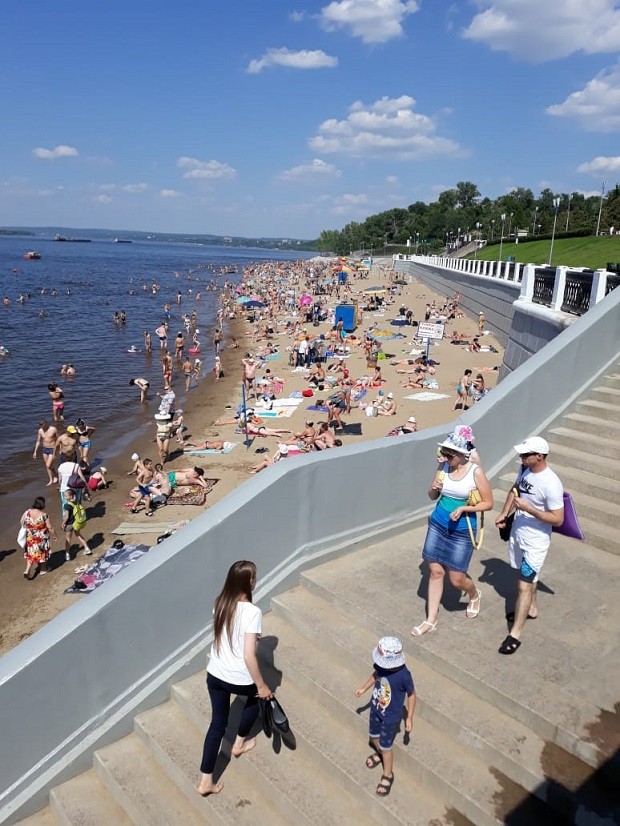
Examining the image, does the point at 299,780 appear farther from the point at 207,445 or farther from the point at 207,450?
the point at 207,445

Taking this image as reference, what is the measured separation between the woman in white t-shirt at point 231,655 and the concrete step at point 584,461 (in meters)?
4.15

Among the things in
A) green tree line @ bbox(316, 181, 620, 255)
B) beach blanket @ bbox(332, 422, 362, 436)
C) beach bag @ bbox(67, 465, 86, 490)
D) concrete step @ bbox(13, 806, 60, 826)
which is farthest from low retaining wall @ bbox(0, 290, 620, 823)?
green tree line @ bbox(316, 181, 620, 255)

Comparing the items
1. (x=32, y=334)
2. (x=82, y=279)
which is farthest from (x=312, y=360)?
(x=82, y=279)

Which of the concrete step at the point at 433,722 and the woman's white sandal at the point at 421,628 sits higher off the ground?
the woman's white sandal at the point at 421,628

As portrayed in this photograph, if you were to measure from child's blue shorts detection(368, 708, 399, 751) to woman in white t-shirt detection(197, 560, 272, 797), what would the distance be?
66 centimetres

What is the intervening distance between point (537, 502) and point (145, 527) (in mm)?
8589

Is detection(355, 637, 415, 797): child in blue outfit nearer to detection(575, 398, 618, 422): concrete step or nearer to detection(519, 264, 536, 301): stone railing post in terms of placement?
detection(575, 398, 618, 422): concrete step

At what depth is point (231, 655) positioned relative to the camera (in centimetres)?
358

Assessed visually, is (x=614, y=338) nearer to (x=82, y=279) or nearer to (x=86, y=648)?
(x=86, y=648)

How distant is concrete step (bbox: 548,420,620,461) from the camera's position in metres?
6.54

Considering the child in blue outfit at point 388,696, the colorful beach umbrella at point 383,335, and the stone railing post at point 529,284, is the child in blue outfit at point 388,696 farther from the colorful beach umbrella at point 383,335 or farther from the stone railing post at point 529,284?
the colorful beach umbrella at point 383,335

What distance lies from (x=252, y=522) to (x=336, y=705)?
1495mm

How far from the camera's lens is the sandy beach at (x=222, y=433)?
9219mm

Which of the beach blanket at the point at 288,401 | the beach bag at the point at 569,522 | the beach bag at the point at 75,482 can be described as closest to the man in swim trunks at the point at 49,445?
the beach bag at the point at 75,482
